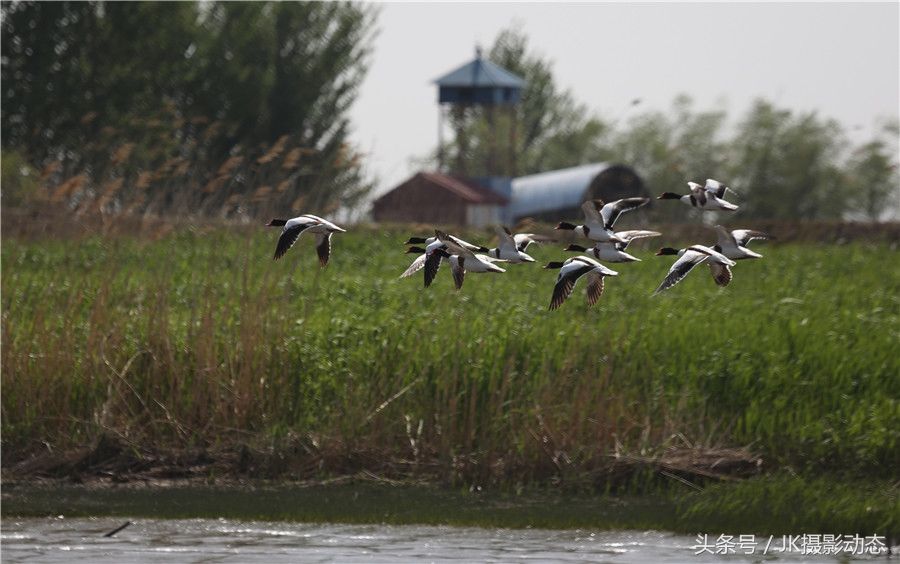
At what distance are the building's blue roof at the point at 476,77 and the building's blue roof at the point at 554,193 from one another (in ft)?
8.58

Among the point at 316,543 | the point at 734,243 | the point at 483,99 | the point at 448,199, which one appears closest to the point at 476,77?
the point at 483,99

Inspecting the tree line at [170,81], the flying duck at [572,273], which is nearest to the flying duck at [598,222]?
the flying duck at [572,273]

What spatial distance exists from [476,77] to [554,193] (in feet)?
11.1

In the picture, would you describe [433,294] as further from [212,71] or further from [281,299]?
[212,71]

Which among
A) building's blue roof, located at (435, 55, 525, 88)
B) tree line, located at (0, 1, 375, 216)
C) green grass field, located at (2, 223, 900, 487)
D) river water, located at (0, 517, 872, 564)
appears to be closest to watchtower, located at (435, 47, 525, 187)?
building's blue roof, located at (435, 55, 525, 88)

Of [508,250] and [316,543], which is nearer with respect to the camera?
[508,250]

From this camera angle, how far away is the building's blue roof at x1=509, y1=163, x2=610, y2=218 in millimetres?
37719

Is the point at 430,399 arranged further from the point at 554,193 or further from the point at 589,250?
the point at 554,193

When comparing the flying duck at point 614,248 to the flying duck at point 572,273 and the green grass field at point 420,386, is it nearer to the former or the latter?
the flying duck at point 572,273

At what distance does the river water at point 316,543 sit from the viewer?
11570mm

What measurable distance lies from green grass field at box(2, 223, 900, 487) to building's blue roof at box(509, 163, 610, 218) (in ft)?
74.7

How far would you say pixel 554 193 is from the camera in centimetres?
3834

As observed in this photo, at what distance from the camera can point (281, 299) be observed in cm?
1386

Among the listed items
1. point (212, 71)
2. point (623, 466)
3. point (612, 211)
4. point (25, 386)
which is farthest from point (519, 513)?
point (212, 71)
